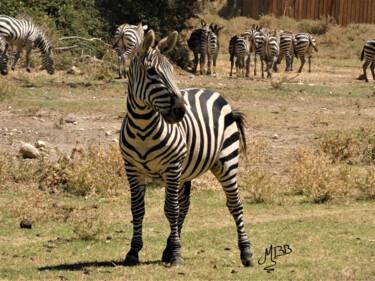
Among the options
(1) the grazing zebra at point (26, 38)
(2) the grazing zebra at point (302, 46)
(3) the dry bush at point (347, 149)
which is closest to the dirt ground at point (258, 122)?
(3) the dry bush at point (347, 149)

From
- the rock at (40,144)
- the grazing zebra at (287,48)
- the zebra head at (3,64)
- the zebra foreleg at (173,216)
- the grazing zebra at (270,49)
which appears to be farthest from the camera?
the grazing zebra at (287,48)

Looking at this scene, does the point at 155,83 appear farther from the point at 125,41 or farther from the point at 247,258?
the point at 125,41

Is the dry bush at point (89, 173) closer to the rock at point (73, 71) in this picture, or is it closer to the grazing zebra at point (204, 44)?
the rock at point (73, 71)

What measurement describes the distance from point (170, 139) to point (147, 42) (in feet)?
2.75

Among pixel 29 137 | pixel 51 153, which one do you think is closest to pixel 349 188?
pixel 51 153

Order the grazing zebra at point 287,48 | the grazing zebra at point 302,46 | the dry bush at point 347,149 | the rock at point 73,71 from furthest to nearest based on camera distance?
the grazing zebra at point 302,46 → the grazing zebra at point 287,48 → the rock at point 73,71 → the dry bush at point 347,149

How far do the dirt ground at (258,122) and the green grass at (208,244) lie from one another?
9.05 feet

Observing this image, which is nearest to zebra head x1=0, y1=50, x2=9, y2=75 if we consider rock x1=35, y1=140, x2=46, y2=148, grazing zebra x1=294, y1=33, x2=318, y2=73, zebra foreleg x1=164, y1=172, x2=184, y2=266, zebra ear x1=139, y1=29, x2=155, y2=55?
rock x1=35, y1=140, x2=46, y2=148

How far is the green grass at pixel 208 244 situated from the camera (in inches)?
268

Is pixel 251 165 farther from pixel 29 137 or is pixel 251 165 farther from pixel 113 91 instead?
pixel 113 91

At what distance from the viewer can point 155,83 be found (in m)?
6.51

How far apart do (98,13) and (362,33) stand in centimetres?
1566

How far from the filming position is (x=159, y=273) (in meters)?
6.77

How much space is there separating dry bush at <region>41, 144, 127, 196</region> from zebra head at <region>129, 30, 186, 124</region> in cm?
421
